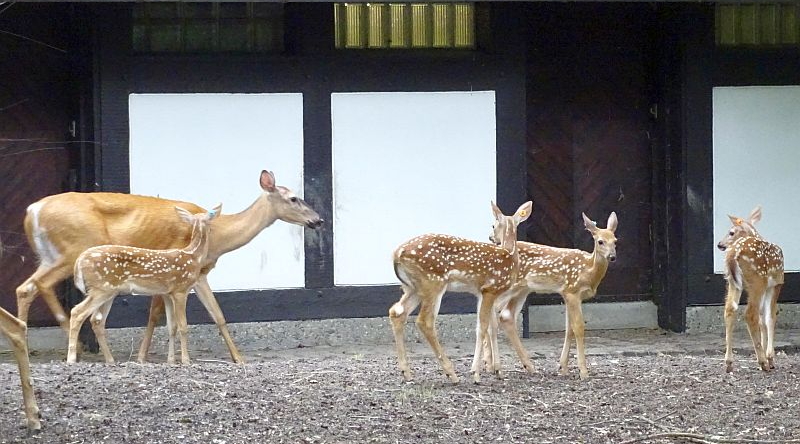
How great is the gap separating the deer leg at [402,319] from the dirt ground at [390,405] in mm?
112

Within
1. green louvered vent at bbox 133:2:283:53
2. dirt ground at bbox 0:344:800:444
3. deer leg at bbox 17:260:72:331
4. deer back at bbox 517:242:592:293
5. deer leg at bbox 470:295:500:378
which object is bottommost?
dirt ground at bbox 0:344:800:444

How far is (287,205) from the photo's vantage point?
11414 mm

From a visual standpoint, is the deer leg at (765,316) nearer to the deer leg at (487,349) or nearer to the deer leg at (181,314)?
the deer leg at (487,349)

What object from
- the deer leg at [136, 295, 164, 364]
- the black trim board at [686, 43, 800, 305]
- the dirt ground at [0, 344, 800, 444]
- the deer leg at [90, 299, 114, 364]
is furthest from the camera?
the black trim board at [686, 43, 800, 305]

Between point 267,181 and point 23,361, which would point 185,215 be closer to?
point 267,181

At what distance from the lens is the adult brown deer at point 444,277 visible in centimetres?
891

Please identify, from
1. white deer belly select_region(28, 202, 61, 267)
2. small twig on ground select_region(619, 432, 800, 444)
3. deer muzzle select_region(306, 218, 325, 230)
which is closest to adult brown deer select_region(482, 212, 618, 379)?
small twig on ground select_region(619, 432, 800, 444)

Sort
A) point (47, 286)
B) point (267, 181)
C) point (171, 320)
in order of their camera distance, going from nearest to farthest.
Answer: point (171, 320) → point (47, 286) → point (267, 181)

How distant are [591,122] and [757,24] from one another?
5.61ft

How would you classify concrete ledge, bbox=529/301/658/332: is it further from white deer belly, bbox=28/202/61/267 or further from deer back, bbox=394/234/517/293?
white deer belly, bbox=28/202/61/267

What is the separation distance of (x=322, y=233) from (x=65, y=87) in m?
2.46

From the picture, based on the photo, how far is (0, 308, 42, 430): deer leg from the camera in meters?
7.55

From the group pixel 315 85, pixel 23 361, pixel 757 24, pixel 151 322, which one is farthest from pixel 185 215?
pixel 757 24

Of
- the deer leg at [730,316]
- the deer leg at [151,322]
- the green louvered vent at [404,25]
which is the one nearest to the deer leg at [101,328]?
the deer leg at [151,322]
